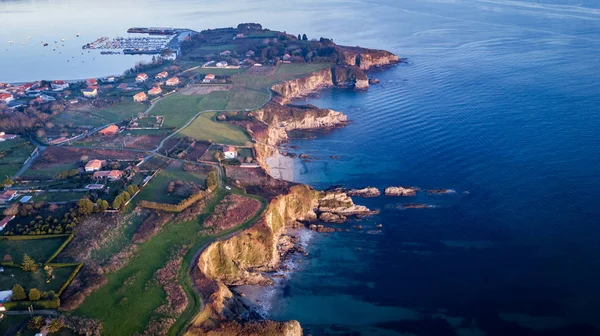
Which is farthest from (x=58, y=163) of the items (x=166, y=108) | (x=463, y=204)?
(x=463, y=204)

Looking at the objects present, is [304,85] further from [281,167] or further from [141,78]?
[281,167]

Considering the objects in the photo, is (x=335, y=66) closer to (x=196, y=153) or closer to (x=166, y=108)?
(x=166, y=108)

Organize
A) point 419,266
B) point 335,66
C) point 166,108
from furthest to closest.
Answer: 1. point 335,66
2. point 166,108
3. point 419,266

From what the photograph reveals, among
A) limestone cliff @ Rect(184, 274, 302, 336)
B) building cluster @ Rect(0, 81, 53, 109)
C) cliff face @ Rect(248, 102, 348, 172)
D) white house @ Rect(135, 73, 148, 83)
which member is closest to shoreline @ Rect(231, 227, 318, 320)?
limestone cliff @ Rect(184, 274, 302, 336)

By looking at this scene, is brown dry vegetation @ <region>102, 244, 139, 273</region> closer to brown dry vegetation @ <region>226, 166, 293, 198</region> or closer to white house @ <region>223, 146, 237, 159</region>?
brown dry vegetation @ <region>226, 166, 293, 198</region>

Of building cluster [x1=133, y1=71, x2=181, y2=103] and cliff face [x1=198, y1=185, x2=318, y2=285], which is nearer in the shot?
cliff face [x1=198, y1=185, x2=318, y2=285]

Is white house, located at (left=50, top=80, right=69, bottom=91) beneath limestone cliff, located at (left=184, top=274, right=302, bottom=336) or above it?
above

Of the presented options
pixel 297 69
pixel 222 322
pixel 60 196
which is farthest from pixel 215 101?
pixel 222 322
